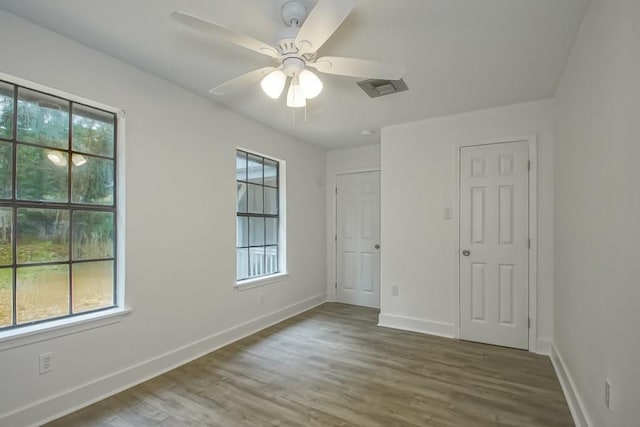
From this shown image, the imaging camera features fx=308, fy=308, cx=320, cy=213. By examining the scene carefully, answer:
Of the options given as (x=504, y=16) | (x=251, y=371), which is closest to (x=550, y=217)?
(x=504, y=16)

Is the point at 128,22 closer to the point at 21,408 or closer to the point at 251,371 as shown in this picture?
the point at 21,408


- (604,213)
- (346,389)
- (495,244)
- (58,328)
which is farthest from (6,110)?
(495,244)

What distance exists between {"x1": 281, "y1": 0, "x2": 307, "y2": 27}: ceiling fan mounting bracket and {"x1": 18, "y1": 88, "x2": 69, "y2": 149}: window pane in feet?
5.46

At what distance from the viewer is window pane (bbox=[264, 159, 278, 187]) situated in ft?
13.3

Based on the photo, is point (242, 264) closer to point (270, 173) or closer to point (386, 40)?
point (270, 173)

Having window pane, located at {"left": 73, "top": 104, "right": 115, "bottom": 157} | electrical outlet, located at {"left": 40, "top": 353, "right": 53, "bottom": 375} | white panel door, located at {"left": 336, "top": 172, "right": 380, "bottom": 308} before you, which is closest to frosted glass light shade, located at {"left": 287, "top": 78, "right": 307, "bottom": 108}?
window pane, located at {"left": 73, "top": 104, "right": 115, "bottom": 157}

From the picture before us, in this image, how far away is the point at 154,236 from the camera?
257 cm

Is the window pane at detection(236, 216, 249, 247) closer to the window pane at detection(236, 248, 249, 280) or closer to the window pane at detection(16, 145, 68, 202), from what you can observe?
the window pane at detection(236, 248, 249, 280)

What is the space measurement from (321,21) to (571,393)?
2.82m

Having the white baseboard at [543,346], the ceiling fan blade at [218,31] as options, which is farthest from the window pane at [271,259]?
the white baseboard at [543,346]

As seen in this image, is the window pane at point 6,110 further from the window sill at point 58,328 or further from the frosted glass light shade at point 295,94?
the frosted glass light shade at point 295,94

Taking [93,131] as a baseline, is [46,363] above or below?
below

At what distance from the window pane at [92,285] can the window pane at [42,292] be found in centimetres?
6

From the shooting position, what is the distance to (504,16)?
1.80m
